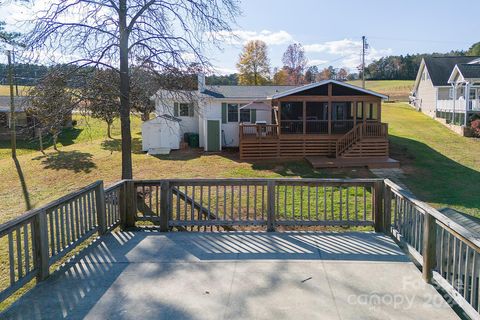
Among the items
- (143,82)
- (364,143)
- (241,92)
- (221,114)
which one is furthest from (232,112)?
(143,82)

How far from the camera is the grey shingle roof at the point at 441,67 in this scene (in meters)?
34.3

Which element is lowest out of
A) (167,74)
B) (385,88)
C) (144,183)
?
(144,183)

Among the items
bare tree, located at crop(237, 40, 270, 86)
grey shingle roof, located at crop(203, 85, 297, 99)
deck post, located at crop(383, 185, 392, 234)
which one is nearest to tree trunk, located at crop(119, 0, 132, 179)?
deck post, located at crop(383, 185, 392, 234)

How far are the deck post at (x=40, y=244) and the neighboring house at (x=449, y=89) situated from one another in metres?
27.4

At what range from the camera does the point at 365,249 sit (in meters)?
5.59

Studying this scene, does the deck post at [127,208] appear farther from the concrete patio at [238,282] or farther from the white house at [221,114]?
the white house at [221,114]

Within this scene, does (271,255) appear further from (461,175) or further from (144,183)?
(461,175)

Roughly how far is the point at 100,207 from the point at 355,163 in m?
13.5

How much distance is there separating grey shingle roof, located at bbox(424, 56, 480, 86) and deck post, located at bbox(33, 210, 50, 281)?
116 ft

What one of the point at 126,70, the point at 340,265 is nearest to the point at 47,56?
the point at 126,70

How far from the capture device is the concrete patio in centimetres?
387

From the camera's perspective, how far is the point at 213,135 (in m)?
21.0

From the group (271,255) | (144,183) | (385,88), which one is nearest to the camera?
(271,255)

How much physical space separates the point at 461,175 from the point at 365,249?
12278 millimetres
